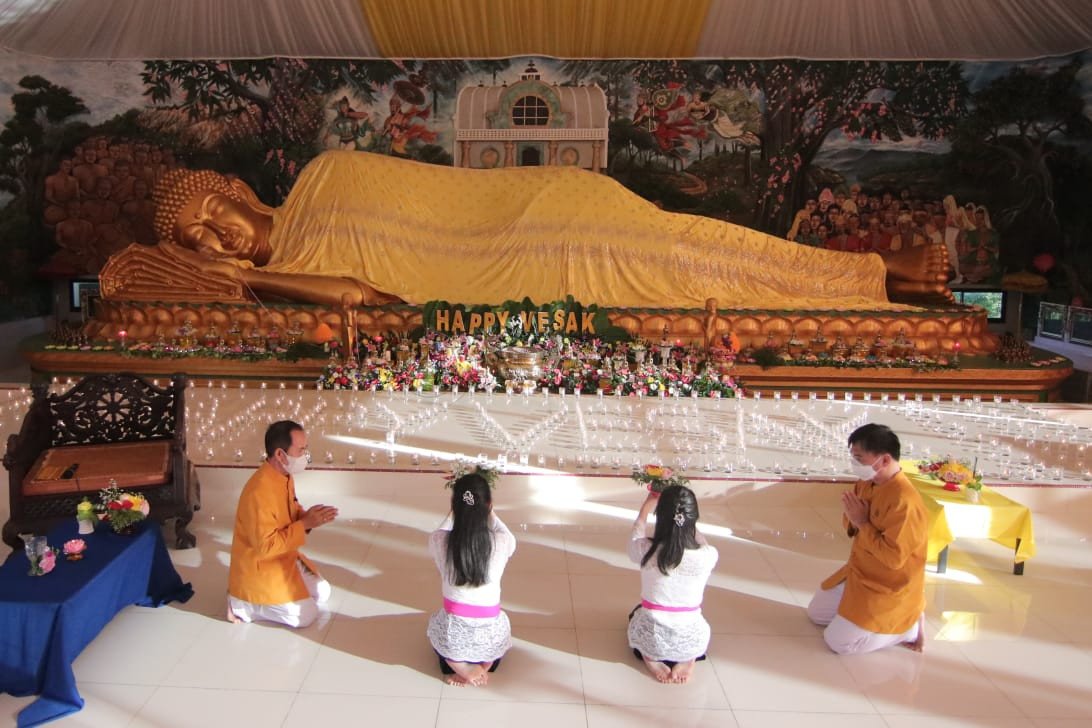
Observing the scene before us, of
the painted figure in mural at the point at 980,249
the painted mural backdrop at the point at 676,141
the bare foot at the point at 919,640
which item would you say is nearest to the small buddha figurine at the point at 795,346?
the painted mural backdrop at the point at 676,141

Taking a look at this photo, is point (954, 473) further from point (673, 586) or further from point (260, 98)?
point (260, 98)

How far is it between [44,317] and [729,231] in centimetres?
904

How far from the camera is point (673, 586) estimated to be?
8.99 feet

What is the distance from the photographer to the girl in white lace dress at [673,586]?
8.83 feet

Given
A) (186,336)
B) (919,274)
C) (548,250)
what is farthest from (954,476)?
(186,336)

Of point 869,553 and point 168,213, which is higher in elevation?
point 168,213

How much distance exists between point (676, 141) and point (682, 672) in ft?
30.1

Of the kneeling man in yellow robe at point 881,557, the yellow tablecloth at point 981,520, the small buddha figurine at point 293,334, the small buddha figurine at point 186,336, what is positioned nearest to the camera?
the kneeling man in yellow robe at point 881,557

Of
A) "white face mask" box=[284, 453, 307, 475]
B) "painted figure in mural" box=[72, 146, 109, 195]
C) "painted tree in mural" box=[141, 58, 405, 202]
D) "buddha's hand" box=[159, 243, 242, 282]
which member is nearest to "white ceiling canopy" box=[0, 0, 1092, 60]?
"painted tree in mural" box=[141, 58, 405, 202]

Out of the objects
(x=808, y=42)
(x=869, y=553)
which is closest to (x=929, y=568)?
(x=869, y=553)

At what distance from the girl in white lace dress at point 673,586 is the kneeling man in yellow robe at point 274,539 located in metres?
1.19

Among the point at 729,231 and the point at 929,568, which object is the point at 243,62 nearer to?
the point at 729,231

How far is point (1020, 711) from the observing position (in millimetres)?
2648

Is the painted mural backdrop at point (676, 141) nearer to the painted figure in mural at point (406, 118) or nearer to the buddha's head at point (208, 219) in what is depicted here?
the painted figure in mural at point (406, 118)
